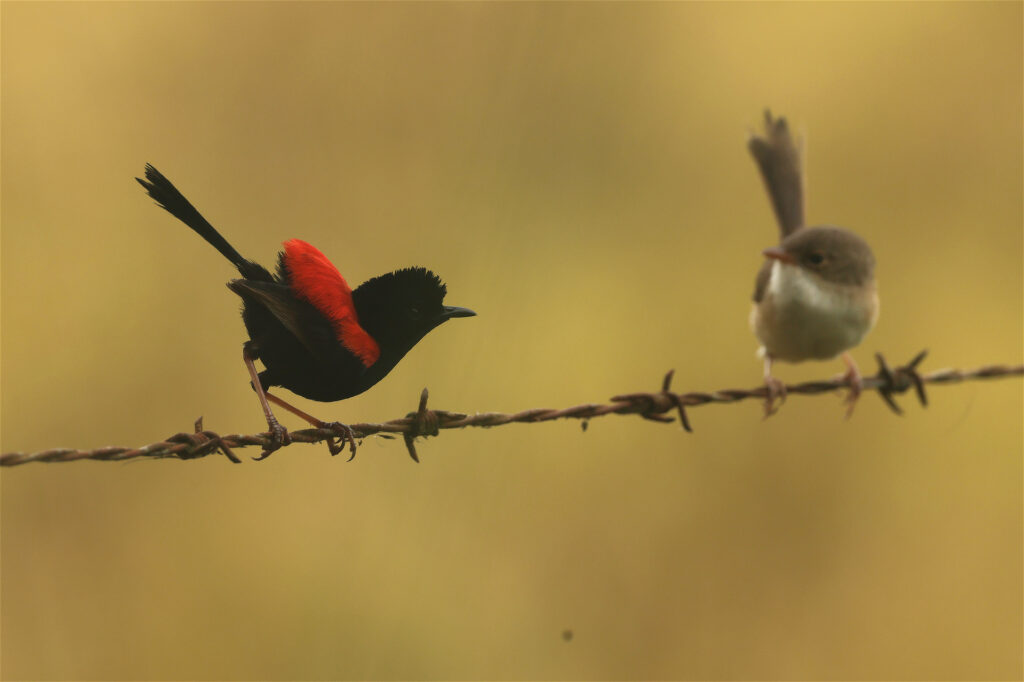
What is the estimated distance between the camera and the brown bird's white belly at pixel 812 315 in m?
3.68

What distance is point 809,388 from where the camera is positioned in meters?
2.91

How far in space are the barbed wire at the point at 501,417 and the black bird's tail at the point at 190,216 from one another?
1.40 feet

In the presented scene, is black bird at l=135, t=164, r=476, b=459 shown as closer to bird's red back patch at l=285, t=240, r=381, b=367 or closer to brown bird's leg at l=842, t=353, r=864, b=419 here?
bird's red back patch at l=285, t=240, r=381, b=367

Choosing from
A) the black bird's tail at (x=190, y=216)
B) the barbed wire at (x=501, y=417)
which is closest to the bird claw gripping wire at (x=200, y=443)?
the barbed wire at (x=501, y=417)

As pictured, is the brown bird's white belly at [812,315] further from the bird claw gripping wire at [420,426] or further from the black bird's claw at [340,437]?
the black bird's claw at [340,437]

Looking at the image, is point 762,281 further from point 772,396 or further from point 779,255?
point 772,396

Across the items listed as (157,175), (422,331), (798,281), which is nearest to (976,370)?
(798,281)

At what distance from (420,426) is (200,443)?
545 mm

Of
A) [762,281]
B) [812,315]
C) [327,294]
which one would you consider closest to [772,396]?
[812,315]

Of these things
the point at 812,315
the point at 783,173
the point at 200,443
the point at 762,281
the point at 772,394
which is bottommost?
the point at 200,443

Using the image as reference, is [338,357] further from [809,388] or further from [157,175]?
[809,388]

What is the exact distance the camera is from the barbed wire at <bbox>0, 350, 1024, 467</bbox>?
195cm

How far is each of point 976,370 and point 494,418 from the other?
184 cm

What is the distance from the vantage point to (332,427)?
228 cm
